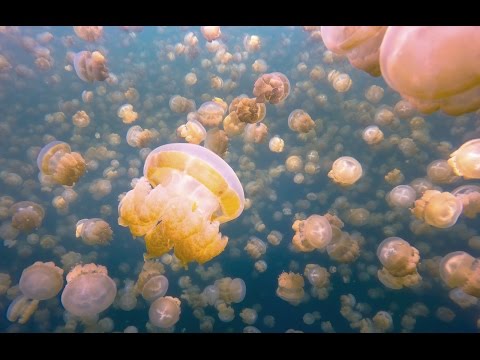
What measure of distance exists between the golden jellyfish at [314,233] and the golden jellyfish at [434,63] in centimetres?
347

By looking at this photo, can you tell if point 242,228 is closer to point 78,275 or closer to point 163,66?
point 78,275

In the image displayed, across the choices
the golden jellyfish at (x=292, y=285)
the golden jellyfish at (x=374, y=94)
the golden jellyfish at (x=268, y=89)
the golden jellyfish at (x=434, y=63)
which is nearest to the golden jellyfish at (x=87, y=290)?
the golden jellyfish at (x=292, y=285)

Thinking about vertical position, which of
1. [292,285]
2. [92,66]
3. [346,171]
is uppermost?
[92,66]

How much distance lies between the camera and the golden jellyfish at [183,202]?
3010mm

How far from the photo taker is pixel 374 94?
25.0 feet

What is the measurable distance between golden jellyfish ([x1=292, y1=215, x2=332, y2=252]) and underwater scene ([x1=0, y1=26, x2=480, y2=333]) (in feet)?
0.08

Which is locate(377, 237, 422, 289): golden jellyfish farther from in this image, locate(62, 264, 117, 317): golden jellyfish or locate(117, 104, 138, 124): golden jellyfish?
locate(117, 104, 138, 124): golden jellyfish

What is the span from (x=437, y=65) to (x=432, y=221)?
3799 mm

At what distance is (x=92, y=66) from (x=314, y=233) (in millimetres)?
5370

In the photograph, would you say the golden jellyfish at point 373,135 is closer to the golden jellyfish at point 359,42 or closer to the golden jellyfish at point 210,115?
the golden jellyfish at point 210,115

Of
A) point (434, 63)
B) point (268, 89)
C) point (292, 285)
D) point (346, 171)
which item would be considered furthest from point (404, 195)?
point (434, 63)

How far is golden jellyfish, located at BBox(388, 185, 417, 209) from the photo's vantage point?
6.33m

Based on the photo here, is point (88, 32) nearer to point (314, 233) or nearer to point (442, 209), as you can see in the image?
point (314, 233)
